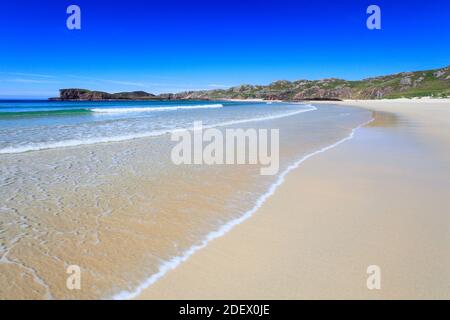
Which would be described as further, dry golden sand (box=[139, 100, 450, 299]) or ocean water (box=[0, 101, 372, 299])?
ocean water (box=[0, 101, 372, 299])

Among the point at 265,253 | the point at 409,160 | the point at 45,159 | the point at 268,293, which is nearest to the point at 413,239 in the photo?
the point at 265,253

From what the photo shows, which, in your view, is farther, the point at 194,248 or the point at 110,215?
the point at 110,215

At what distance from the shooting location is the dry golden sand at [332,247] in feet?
9.51

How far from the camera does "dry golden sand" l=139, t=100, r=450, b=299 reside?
2.90m

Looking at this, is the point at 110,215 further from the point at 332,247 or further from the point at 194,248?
the point at 332,247

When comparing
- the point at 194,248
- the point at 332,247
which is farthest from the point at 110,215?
the point at 332,247

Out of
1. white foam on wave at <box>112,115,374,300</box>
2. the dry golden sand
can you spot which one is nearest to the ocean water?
white foam on wave at <box>112,115,374,300</box>

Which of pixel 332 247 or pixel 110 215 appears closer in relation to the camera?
pixel 332 247

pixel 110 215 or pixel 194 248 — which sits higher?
pixel 110 215

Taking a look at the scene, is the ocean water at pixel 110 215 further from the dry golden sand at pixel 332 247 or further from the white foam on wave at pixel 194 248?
the dry golden sand at pixel 332 247

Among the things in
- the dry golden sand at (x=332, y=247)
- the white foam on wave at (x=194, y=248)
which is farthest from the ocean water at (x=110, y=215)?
the dry golden sand at (x=332, y=247)

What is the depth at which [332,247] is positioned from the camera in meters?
3.66

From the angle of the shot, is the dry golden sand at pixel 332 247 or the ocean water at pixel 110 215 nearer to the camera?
the dry golden sand at pixel 332 247

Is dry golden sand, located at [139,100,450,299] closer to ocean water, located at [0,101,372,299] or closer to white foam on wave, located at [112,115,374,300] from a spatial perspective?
white foam on wave, located at [112,115,374,300]
